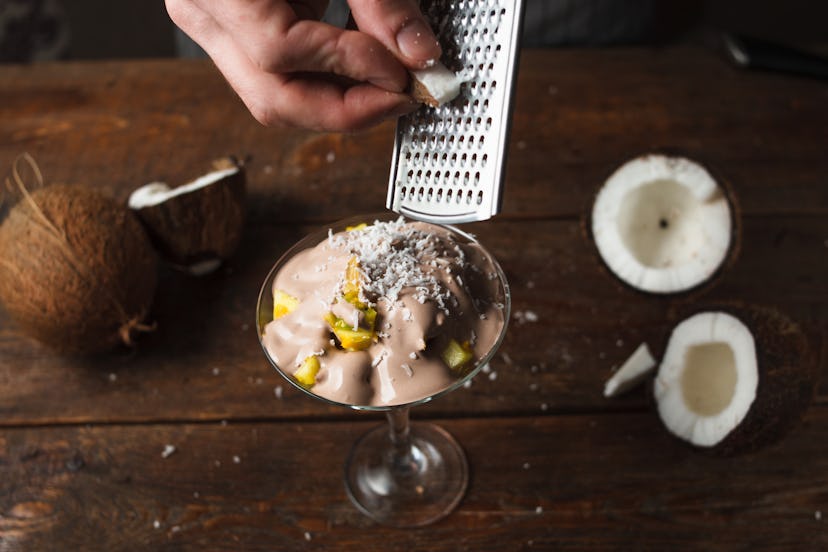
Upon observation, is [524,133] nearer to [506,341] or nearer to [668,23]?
[506,341]

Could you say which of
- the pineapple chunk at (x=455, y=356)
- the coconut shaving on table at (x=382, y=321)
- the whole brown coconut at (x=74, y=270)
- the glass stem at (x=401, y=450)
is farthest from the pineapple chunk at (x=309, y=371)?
the whole brown coconut at (x=74, y=270)

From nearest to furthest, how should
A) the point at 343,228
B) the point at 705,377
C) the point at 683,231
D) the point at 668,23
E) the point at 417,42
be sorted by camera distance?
1. the point at 417,42
2. the point at 343,228
3. the point at 705,377
4. the point at 683,231
5. the point at 668,23

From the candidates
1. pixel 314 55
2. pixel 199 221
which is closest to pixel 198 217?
pixel 199 221

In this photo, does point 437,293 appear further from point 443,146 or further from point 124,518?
point 124,518

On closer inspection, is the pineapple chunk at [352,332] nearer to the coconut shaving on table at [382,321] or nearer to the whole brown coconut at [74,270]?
the coconut shaving on table at [382,321]

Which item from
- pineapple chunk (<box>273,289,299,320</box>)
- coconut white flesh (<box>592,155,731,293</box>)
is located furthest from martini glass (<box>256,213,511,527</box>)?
coconut white flesh (<box>592,155,731,293</box>)

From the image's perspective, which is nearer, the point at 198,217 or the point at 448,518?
the point at 448,518

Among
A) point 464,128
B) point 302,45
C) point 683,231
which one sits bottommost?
point 683,231
